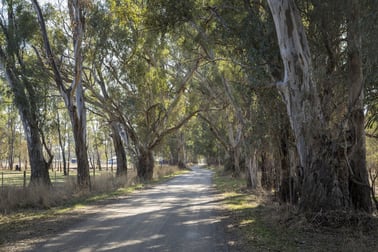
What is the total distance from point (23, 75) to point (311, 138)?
584 inches

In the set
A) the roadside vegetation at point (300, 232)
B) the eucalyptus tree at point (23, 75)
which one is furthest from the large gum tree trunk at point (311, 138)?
the eucalyptus tree at point (23, 75)

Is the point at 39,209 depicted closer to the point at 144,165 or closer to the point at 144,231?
the point at 144,231

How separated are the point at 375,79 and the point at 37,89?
1649 centimetres

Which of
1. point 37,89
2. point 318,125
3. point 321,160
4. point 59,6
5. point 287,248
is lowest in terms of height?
point 287,248

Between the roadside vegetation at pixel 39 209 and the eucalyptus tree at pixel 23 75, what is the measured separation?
208 centimetres

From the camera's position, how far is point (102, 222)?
10297 millimetres

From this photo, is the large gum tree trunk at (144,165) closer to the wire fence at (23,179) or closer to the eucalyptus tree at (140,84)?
the eucalyptus tree at (140,84)

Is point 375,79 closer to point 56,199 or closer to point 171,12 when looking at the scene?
point 171,12

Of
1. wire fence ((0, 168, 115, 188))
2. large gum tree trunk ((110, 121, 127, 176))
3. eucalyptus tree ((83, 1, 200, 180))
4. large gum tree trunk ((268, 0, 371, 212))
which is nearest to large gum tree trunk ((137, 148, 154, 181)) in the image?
eucalyptus tree ((83, 1, 200, 180))

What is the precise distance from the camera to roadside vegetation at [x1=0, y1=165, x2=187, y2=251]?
29.8 feet

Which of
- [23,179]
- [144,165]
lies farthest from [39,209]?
[144,165]

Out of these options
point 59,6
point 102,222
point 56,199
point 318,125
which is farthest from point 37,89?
point 318,125

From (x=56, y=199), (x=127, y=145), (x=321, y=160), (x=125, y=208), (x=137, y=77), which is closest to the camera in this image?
(x=321, y=160)

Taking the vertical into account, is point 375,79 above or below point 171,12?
below
